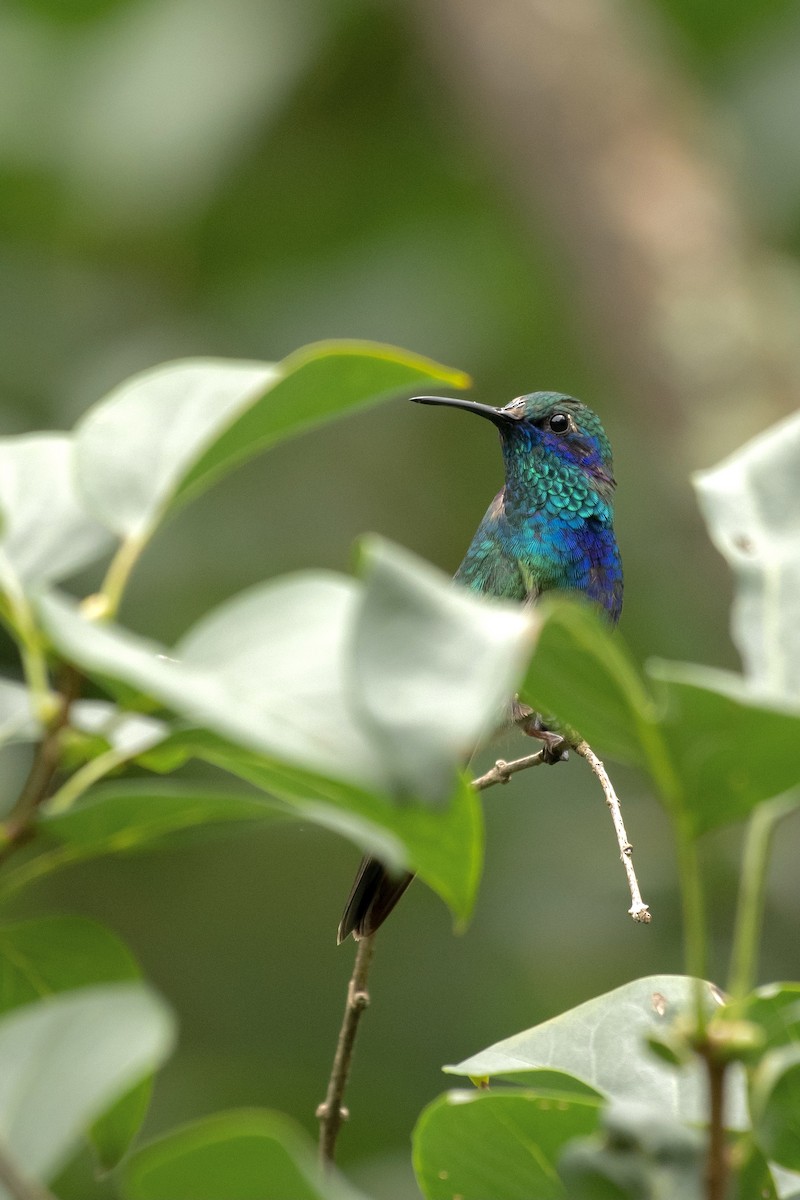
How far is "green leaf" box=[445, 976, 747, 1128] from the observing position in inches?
49.9

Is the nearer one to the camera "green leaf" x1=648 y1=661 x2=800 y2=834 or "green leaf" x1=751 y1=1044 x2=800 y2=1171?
"green leaf" x1=648 y1=661 x2=800 y2=834

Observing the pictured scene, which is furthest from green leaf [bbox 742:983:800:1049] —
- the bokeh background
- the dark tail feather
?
the bokeh background

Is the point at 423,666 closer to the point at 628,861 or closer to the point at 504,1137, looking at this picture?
the point at 504,1137

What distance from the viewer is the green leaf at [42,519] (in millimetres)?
1053

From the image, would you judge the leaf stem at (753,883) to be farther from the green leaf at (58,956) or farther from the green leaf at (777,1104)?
the green leaf at (58,956)

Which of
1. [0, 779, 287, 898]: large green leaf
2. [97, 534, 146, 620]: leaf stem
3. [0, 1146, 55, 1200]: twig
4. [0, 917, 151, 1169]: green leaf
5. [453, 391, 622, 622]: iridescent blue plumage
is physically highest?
[97, 534, 146, 620]: leaf stem

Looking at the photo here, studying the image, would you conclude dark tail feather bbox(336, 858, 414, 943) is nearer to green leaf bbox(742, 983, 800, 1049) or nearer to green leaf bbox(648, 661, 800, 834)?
green leaf bbox(742, 983, 800, 1049)

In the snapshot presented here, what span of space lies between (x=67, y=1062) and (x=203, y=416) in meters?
0.44

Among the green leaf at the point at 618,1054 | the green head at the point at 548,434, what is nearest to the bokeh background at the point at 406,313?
the green head at the point at 548,434

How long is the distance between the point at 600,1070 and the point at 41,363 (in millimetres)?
5362

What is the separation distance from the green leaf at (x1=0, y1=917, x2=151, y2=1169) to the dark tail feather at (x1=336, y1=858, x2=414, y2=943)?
1.56 metres

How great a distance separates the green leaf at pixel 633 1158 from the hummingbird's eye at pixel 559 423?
9.20 ft

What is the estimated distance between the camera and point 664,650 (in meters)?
5.81

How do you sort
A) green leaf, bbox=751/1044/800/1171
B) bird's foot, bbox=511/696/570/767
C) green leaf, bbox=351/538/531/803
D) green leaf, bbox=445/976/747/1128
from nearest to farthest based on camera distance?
green leaf, bbox=351/538/531/803 < green leaf, bbox=751/1044/800/1171 < green leaf, bbox=445/976/747/1128 < bird's foot, bbox=511/696/570/767
